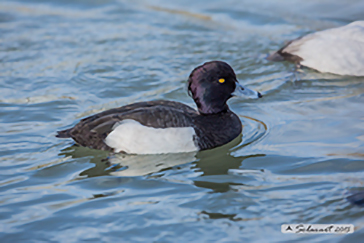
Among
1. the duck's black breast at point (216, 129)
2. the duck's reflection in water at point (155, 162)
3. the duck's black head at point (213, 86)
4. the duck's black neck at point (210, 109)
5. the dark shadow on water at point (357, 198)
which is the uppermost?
the duck's black head at point (213, 86)

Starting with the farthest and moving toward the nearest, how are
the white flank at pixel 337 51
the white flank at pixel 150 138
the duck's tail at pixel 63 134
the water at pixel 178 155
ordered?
1. the white flank at pixel 337 51
2. the duck's tail at pixel 63 134
3. the white flank at pixel 150 138
4. the water at pixel 178 155

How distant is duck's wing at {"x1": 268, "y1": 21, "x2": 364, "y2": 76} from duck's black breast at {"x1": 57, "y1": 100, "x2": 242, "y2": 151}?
8.67ft

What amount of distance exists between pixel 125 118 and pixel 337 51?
370 cm

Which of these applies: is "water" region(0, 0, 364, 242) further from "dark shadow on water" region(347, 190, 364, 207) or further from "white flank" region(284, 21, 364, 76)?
"white flank" region(284, 21, 364, 76)

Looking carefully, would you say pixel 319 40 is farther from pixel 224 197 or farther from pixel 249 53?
pixel 224 197

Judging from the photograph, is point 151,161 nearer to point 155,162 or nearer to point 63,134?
point 155,162

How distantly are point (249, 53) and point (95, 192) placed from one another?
185 inches

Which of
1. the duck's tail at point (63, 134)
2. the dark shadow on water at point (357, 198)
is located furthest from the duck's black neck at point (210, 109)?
the dark shadow on water at point (357, 198)

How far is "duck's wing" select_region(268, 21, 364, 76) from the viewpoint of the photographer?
23.6 feet

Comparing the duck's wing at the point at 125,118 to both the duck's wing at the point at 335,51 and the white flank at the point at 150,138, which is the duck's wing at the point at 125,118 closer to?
the white flank at the point at 150,138

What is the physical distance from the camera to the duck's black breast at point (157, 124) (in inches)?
202

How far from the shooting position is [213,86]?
543 cm

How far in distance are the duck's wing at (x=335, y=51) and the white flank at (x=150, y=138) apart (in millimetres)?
3146

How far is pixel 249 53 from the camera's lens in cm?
841
